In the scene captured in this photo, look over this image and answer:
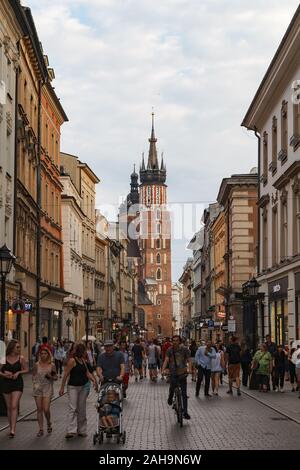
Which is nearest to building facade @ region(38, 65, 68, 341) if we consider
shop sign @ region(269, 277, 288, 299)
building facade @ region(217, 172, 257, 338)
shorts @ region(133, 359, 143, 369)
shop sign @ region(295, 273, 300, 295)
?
shorts @ region(133, 359, 143, 369)

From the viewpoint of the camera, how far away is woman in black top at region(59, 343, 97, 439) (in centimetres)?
1599

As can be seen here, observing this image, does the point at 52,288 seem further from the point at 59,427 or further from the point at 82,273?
the point at 59,427

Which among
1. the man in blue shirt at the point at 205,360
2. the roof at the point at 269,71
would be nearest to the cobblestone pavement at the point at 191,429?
the man in blue shirt at the point at 205,360

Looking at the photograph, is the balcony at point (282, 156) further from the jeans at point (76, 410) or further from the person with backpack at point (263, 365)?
the jeans at point (76, 410)

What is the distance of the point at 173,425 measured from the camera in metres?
18.0

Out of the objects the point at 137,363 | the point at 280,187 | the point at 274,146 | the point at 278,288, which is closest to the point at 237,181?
the point at 274,146

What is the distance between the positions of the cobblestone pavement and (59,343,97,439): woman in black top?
26cm

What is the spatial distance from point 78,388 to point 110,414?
3.82 feet

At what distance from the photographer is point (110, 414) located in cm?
1535

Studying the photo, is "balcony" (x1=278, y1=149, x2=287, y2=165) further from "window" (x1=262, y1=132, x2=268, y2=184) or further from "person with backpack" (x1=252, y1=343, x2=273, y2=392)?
"person with backpack" (x1=252, y1=343, x2=273, y2=392)

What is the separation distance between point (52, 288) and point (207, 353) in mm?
23810

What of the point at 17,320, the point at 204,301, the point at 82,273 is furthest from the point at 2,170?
the point at 204,301

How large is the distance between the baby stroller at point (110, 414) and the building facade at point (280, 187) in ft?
55.5

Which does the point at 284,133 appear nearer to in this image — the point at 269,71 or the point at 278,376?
the point at 269,71
